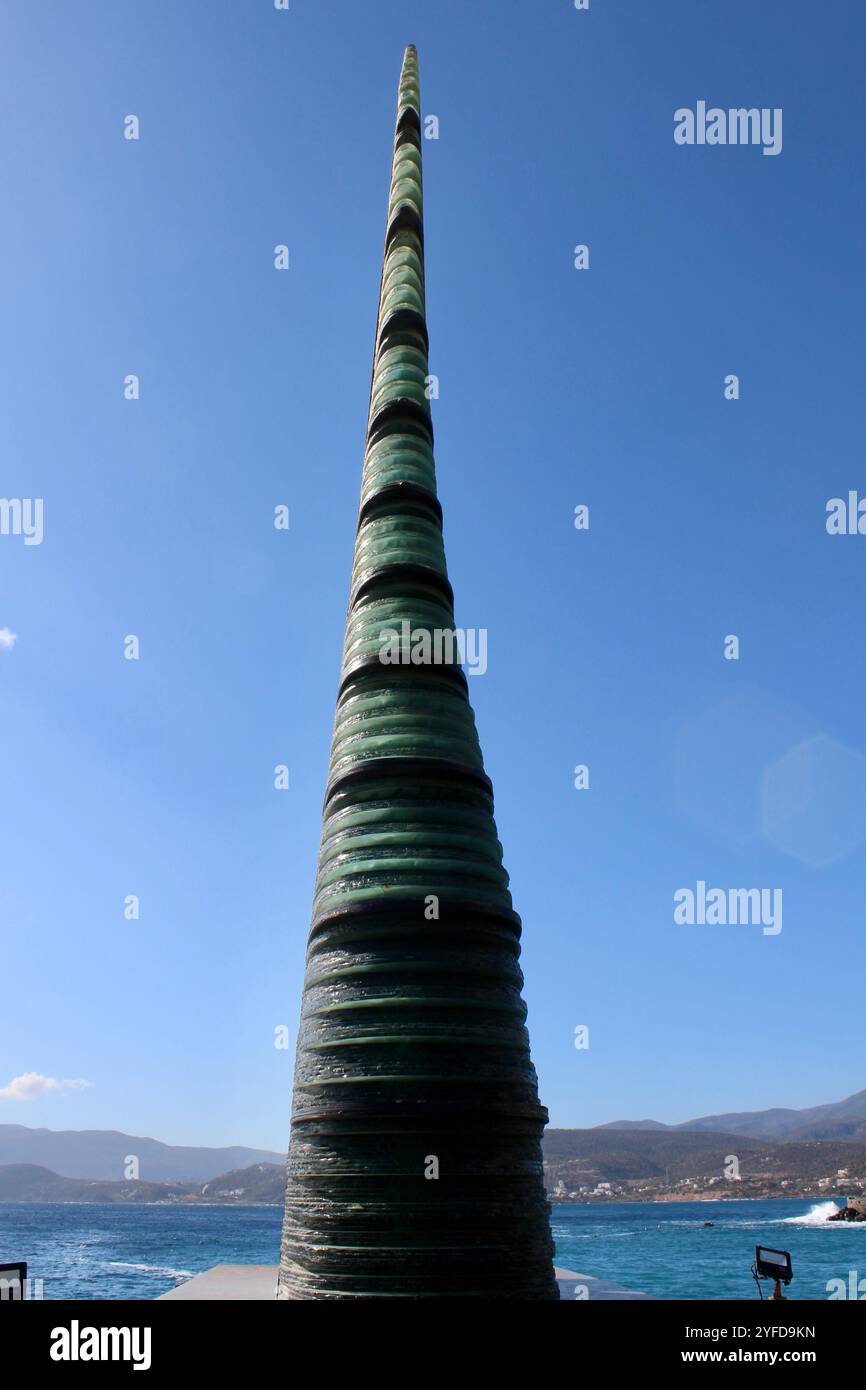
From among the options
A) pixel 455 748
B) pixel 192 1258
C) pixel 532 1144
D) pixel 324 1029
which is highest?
pixel 455 748

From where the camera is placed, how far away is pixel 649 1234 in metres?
109

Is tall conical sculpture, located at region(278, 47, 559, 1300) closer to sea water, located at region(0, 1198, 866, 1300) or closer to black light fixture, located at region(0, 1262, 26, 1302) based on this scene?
black light fixture, located at region(0, 1262, 26, 1302)

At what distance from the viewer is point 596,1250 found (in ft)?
270

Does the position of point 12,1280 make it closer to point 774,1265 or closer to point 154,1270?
point 774,1265

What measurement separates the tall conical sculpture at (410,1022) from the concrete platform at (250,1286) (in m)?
4.24

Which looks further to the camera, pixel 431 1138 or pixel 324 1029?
pixel 324 1029

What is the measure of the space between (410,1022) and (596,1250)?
89.1 m

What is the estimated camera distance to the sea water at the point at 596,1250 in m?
52.2

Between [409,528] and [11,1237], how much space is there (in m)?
121
